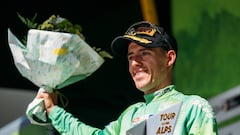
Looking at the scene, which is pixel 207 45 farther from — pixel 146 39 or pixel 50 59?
pixel 146 39

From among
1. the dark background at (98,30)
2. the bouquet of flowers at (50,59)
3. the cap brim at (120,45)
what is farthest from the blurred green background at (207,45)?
the cap brim at (120,45)

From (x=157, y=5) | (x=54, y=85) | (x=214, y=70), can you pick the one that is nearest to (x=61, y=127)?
(x=54, y=85)

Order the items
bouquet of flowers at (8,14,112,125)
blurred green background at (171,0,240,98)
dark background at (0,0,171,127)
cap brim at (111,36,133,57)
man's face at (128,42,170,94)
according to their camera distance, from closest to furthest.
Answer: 1. man's face at (128,42,170,94)
2. cap brim at (111,36,133,57)
3. bouquet of flowers at (8,14,112,125)
4. blurred green background at (171,0,240,98)
5. dark background at (0,0,171,127)

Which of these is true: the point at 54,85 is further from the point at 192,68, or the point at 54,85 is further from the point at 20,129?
the point at 192,68

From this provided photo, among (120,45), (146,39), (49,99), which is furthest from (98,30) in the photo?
(146,39)

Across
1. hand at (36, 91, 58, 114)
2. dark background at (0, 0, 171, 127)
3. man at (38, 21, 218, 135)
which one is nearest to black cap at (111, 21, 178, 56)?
man at (38, 21, 218, 135)

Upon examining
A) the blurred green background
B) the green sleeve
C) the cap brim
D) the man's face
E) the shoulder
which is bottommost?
the blurred green background

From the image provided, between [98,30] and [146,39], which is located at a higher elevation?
[146,39]

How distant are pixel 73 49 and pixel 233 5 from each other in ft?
7.78

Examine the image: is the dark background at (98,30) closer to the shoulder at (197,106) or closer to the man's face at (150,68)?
the man's face at (150,68)

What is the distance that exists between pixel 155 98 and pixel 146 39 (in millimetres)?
222

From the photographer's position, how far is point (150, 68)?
276 centimetres

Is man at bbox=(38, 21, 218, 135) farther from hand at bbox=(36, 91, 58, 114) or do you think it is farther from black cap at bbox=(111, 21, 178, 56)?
hand at bbox=(36, 91, 58, 114)

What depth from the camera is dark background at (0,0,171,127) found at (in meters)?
5.98
